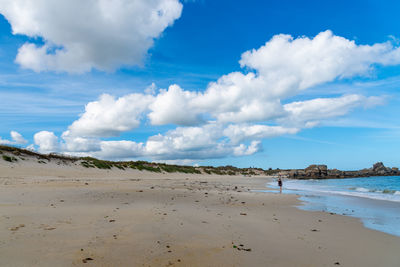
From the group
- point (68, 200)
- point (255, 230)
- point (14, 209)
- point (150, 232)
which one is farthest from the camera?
point (68, 200)

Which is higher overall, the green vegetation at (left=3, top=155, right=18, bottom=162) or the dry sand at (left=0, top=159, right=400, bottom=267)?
the green vegetation at (left=3, top=155, right=18, bottom=162)

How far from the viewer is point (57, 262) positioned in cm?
432

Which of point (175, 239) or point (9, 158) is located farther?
point (9, 158)

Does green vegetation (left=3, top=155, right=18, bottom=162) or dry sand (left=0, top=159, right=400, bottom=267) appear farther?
green vegetation (left=3, top=155, right=18, bottom=162)

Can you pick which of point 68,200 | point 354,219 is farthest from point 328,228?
point 68,200

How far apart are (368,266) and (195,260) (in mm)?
3663

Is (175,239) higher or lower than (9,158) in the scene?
lower

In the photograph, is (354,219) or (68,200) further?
(68,200)

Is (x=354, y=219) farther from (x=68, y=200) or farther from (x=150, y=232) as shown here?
(x=68, y=200)

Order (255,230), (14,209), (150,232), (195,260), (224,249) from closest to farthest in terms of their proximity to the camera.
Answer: (195,260) < (224,249) < (150,232) < (255,230) < (14,209)

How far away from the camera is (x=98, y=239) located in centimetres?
568

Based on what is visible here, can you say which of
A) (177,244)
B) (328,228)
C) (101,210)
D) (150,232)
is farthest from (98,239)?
(328,228)

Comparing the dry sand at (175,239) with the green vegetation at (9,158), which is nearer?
the dry sand at (175,239)

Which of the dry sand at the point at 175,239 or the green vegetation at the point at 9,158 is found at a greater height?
the green vegetation at the point at 9,158
